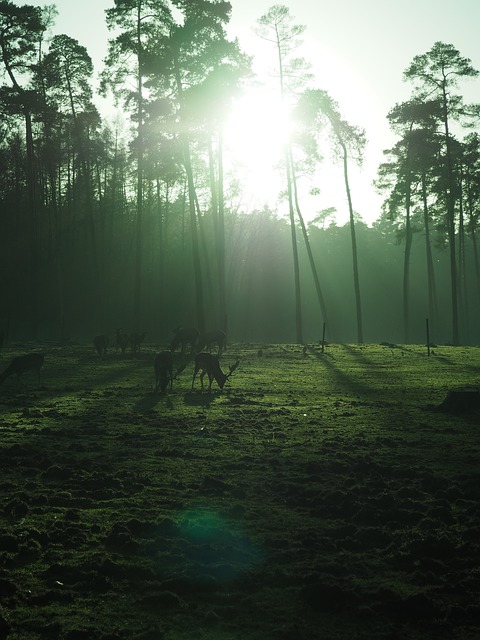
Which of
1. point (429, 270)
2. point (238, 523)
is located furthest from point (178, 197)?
point (238, 523)

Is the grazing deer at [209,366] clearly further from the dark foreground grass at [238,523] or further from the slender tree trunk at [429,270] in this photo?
the slender tree trunk at [429,270]

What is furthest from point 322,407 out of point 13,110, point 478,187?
point 478,187

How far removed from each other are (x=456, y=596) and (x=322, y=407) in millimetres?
10925

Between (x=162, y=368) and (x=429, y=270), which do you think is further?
(x=429, y=270)

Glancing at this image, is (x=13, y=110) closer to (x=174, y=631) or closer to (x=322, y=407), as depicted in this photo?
(x=322, y=407)

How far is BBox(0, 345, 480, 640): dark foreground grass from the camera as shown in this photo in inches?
249

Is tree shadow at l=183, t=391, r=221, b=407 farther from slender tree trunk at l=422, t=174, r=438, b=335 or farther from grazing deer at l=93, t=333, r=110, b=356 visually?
slender tree trunk at l=422, t=174, r=438, b=335

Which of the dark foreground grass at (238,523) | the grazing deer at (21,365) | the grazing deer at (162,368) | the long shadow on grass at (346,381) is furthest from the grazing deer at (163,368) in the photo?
the long shadow on grass at (346,381)

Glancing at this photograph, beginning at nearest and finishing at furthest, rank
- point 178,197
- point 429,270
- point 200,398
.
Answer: point 200,398, point 429,270, point 178,197

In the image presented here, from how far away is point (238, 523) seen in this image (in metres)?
8.56

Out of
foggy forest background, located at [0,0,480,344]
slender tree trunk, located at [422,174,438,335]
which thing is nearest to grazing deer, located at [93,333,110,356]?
foggy forest background, located at [0,0,480,344]

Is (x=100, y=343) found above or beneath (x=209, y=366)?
above

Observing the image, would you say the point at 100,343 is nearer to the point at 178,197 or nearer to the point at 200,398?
the point at 200,398

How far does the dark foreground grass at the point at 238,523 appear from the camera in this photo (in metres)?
6.32
